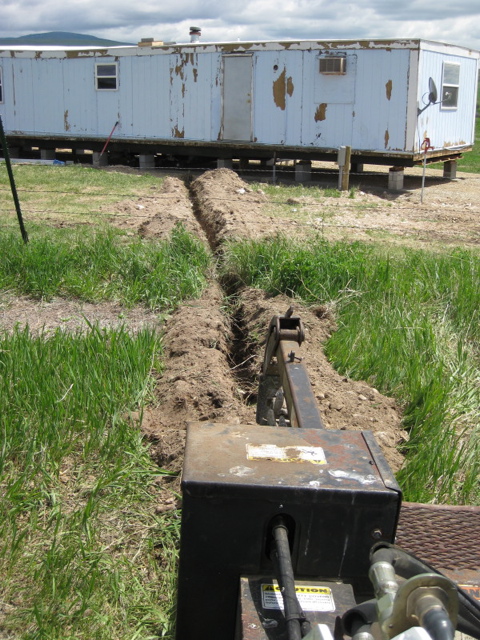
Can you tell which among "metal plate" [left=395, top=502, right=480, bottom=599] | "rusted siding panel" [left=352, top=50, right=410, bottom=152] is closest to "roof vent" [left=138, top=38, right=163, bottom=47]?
"rusted siding panel" [left=352, top=50, right=410, bottom=152]

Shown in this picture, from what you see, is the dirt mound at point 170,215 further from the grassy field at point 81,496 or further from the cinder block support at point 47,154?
the cinder block support at point 47,154

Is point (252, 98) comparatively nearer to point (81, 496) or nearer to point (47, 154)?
point (47, 154)

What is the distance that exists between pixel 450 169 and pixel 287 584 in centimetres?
1821

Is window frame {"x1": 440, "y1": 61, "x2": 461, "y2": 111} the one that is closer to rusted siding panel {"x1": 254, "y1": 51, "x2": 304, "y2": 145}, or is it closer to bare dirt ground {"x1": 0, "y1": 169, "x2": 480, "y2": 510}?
rusted siding panel {"x1": 254, "y1": 51, "x2": 304, "y2": 145}

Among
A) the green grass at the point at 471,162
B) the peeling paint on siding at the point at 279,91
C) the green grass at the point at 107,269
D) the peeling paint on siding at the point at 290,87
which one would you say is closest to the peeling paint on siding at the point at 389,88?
the peeling paint on siding at the point at 290,87

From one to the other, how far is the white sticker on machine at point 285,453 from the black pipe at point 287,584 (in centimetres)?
18

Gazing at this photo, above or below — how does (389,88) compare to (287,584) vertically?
above

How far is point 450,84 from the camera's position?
17.2 meters

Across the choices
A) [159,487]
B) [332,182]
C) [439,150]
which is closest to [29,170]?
[332,182]

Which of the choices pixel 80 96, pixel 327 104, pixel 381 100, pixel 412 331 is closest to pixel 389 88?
pixel 381 100

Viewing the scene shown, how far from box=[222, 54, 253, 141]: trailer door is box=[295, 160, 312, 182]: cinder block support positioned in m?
1.30

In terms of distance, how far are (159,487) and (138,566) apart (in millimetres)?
535

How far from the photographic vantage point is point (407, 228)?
11742mm

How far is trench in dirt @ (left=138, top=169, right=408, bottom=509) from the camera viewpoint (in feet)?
14.6
